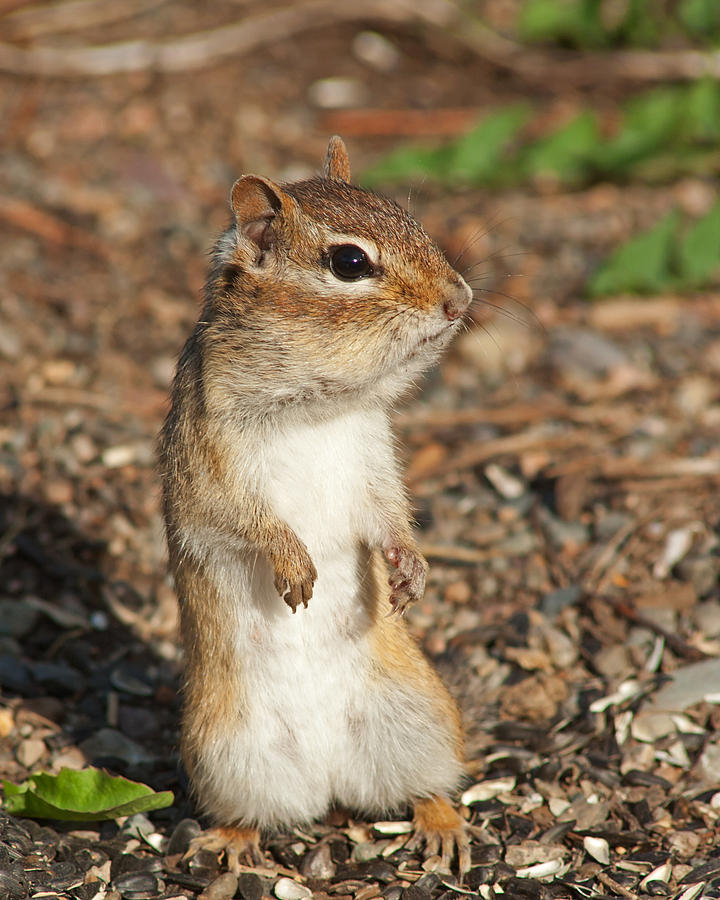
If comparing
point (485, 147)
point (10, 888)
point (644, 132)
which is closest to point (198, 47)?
point (485, 147)

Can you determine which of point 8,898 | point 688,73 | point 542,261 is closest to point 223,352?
point 8,898

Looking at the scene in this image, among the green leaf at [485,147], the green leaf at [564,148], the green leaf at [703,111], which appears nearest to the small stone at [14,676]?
the green leaf at [485,147]

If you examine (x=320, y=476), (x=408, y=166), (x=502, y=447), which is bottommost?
(x=502, y=447)

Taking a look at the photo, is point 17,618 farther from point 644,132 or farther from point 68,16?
point 68,16

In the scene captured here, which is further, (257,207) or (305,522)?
(305,522)

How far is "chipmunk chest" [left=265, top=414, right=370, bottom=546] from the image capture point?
341 centimetres

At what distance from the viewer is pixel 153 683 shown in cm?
444

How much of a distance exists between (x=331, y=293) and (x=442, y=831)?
1674 mm

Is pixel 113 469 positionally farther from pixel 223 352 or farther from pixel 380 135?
pixel 380 135

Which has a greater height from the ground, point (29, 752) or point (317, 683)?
point (317, 683)

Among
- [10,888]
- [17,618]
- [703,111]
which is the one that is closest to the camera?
[10,888]

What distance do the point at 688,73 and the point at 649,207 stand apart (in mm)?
1132

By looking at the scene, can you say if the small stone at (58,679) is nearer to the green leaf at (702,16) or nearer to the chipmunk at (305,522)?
the chipmunk at (305,522)

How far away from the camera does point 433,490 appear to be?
5500 mm
